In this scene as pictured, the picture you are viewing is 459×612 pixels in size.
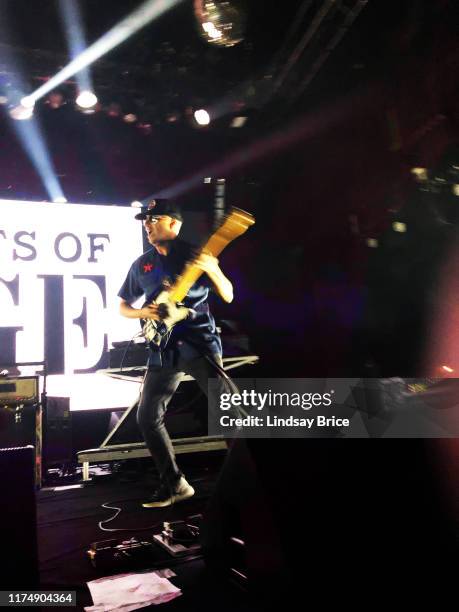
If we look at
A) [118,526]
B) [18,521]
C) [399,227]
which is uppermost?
[399,227]

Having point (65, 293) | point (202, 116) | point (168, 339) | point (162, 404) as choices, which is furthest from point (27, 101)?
point (162, 404)

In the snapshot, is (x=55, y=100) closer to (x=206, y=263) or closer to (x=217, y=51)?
(x=217, y=51)

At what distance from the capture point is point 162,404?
2.82 m

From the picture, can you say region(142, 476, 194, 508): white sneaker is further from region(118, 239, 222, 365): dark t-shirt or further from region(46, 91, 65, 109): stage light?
region(46, 91, 65, 109): stage light

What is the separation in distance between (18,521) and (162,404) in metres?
1.83

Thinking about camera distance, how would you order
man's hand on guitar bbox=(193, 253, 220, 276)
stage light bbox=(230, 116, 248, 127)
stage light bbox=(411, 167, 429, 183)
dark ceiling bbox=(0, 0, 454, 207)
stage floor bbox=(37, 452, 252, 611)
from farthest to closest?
1. stage light bbox=(230, 116, 248, 127)
2. dark ceiling bbox=(0, 0, 454, 207)
3. stage light bbox=(411, 167, 429, 183)
4. man's hand on guitar bbox=(193, 253, 220, 276)
5. stage floor bbox=(37, 452, 252, 611)

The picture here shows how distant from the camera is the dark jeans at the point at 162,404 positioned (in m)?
2.76

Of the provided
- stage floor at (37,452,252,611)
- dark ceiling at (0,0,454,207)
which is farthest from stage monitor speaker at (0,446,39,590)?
dark ceiling at (0,0,454,207)

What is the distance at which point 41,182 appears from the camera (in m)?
4.75

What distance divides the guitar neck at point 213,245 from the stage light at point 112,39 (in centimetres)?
192

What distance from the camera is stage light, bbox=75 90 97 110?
167 inches

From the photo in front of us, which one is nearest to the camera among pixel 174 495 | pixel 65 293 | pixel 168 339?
pixel 174 495

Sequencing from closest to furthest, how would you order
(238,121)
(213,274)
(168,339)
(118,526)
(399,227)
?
(118,526)
(168,339)
(213,274)
(399,227)
(238,121)

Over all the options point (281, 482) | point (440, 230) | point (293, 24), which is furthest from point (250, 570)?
point (293, 24)
